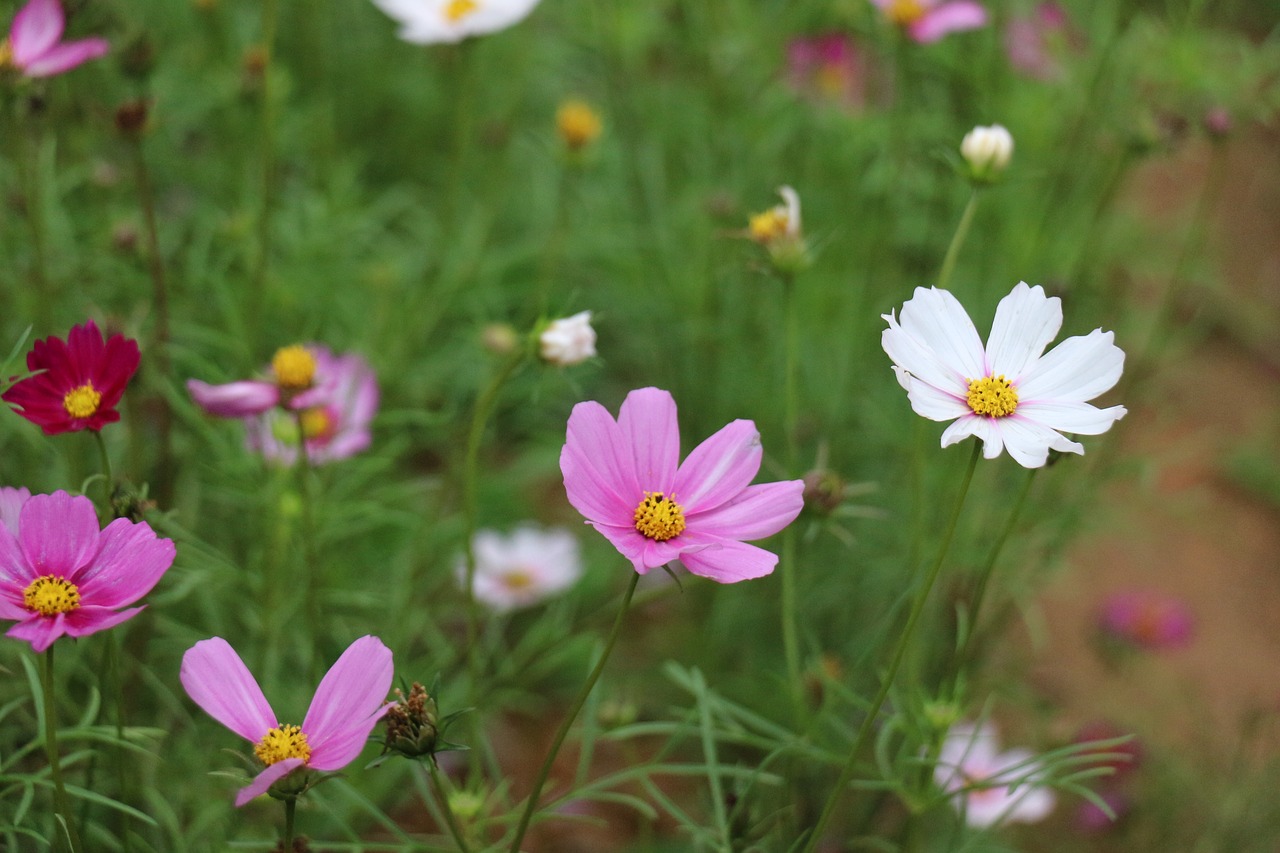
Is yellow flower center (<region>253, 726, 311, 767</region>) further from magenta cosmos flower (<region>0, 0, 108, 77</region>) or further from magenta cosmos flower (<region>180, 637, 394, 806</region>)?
magenta cosmos flower (<region>0, 0, 108, 77</region>)

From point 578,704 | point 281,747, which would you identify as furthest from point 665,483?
point 281,747

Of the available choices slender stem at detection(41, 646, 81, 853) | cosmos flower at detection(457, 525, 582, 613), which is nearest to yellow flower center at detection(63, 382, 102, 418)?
slender stem at detection(41, 646, 81, 853)

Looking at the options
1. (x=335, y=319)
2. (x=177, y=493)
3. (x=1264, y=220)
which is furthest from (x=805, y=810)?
(x=1264, y=220)

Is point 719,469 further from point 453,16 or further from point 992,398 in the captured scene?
point 453,16

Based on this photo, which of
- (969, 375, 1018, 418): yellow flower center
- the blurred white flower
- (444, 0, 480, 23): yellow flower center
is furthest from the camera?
(444, 0, 480, 23): yellow flower center

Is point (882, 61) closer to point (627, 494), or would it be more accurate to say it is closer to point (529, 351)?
point (529, 351)
